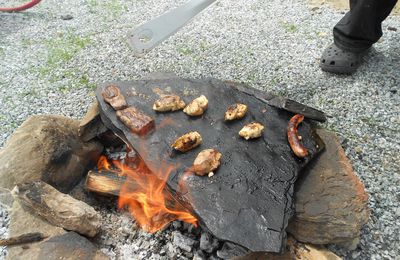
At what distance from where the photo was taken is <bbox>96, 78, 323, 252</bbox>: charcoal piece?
1.78 m

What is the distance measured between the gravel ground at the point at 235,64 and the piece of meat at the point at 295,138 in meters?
0.58

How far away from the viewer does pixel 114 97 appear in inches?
95.5

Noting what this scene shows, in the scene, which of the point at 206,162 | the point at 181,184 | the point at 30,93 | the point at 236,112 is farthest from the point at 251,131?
the point at 30,93

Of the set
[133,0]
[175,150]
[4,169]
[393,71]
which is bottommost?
[393,71]

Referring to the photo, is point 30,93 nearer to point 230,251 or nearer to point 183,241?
point 183,241

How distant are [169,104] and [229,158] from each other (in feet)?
1.86

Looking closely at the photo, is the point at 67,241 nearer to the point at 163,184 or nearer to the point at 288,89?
the point at 163,184

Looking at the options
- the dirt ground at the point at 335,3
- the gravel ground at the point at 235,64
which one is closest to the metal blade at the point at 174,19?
the gravel ground at the point at 235,64

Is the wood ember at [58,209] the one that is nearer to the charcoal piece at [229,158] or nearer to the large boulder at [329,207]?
the charcoal piece at [229,158]

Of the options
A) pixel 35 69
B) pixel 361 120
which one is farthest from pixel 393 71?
pixel 35 69

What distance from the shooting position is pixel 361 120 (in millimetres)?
2863

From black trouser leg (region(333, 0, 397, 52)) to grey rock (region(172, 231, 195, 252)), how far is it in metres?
2.42

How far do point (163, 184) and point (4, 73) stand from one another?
8.33ft

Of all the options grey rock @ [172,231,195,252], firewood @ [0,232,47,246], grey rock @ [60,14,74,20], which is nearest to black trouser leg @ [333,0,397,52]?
grey rock @ [172,231,195,252]
